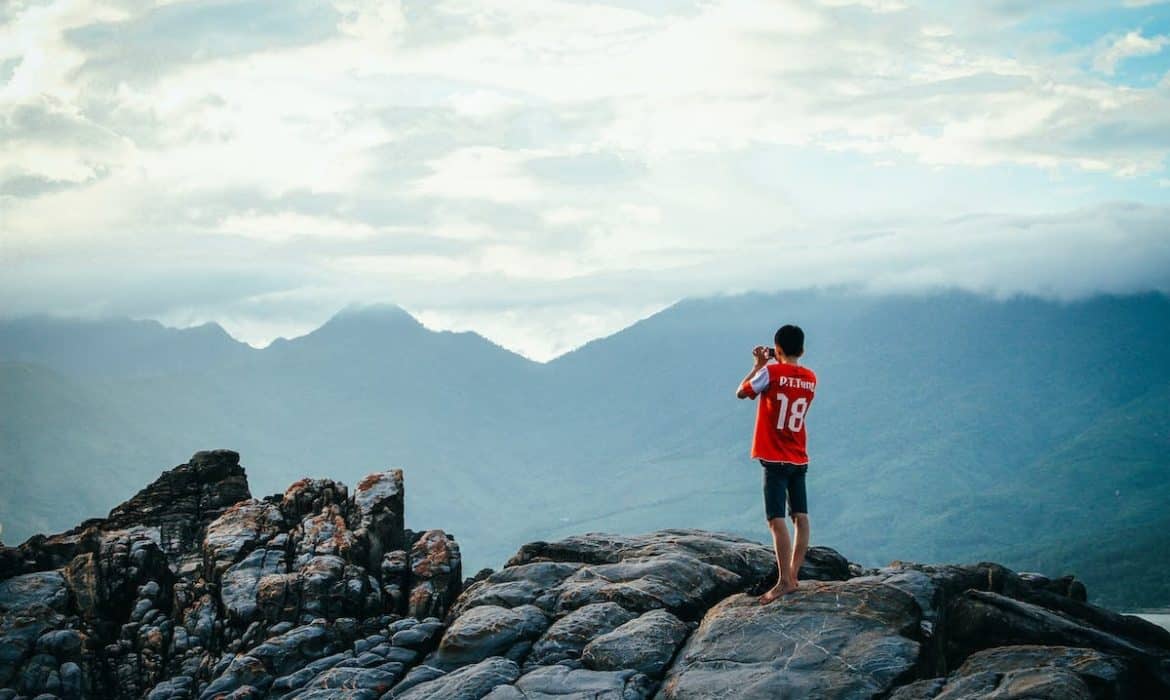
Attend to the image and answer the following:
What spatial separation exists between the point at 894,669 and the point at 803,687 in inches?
74.4

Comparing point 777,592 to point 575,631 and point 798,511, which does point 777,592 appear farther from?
point 575,631

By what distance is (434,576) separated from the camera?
110 ft

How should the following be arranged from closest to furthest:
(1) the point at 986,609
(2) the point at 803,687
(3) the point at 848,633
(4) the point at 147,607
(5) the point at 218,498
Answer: (2) the point at 803,687 < (3) the point at 848,633 < (1) the point at 986,609 < (4) the point at 147,607 < (5) the point at 218,498

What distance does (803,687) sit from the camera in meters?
22.4

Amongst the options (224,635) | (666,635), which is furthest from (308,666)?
(666,635)

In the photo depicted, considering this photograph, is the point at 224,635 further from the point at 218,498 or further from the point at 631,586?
the point at 631,586

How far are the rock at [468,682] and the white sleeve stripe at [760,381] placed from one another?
8.45 metres

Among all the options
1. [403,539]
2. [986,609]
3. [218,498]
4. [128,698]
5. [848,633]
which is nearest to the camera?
[848,633]

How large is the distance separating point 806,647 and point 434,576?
13.4 meters

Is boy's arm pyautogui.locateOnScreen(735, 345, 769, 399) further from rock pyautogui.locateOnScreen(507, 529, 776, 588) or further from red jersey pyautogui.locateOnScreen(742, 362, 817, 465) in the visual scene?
rock pyautogui.locateOnScreen(507, 529, 776, 588)

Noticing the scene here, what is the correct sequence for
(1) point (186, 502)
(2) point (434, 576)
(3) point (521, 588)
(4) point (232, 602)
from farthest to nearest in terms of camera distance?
(1) point (186, 502) < (2) point (434, 576) < (4) point (232, 602) < (3) point (521, 588)

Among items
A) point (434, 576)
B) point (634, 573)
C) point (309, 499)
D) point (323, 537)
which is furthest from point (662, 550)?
point (309, 499)

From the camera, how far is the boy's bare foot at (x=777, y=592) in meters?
25.7

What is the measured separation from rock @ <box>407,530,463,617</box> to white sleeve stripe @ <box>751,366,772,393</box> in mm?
11474
